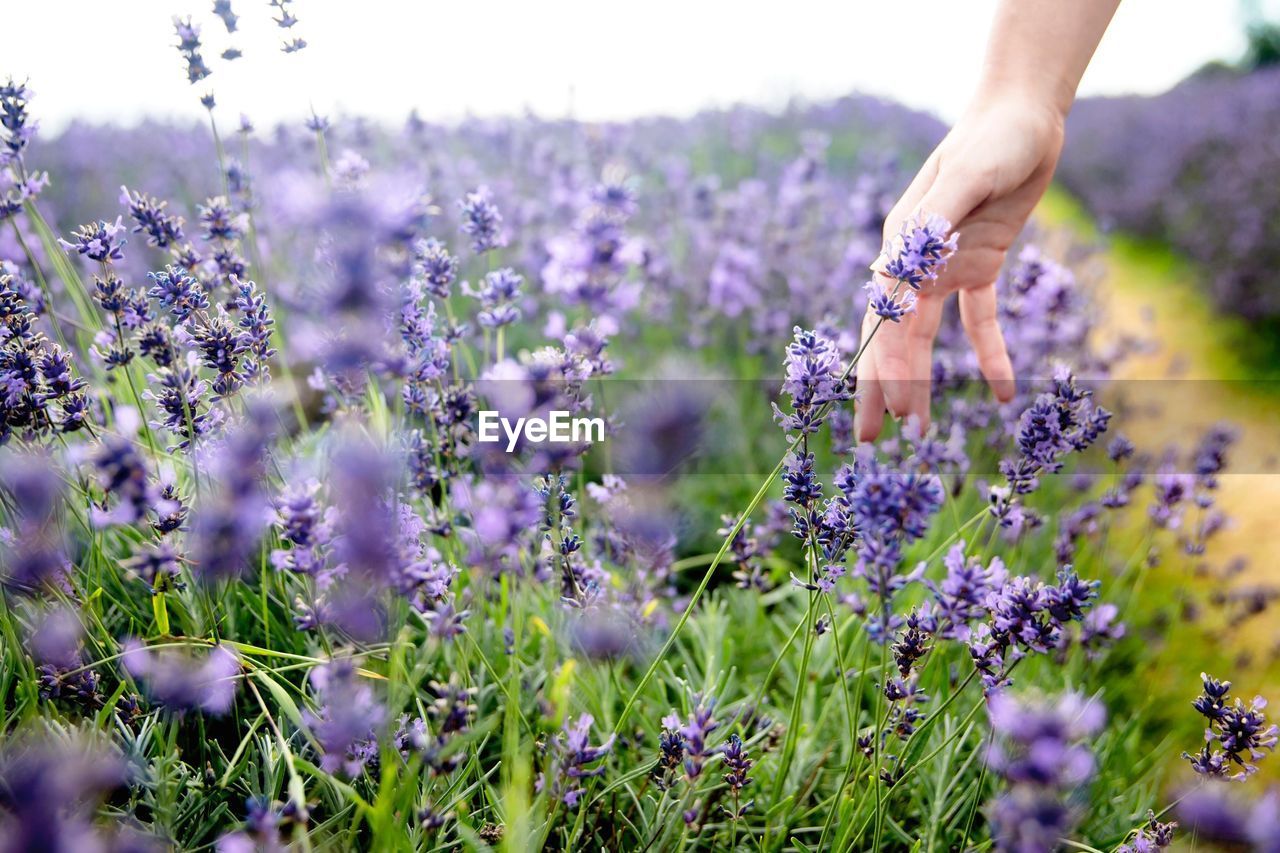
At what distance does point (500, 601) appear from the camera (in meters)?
2.06

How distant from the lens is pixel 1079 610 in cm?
122

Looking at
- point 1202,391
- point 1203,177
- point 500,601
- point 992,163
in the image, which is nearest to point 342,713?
point 500,601

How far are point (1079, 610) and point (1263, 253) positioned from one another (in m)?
6.55

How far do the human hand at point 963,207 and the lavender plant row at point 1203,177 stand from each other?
149 inches

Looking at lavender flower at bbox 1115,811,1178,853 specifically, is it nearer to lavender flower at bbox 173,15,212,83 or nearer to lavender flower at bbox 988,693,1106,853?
lavender flower at bbox 988,693,1106,853

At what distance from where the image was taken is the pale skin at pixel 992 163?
1.92 meters

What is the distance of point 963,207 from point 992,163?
0.13 meters

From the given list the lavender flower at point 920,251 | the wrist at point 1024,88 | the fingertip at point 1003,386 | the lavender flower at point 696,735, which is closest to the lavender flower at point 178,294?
A: the lavender flower at point 696,735

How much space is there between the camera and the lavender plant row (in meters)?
6.12

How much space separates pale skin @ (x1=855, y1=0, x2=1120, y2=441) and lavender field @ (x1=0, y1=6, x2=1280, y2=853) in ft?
0.52

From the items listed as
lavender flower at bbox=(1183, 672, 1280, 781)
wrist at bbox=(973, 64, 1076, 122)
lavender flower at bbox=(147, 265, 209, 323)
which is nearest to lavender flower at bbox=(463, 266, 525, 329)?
lavender flower at bbox=(147, 265, 209, 323)

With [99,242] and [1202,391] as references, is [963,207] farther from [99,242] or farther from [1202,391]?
[1202,391]

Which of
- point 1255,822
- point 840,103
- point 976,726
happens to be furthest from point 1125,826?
point 840,103

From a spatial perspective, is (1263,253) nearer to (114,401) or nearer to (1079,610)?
(1079,610)
